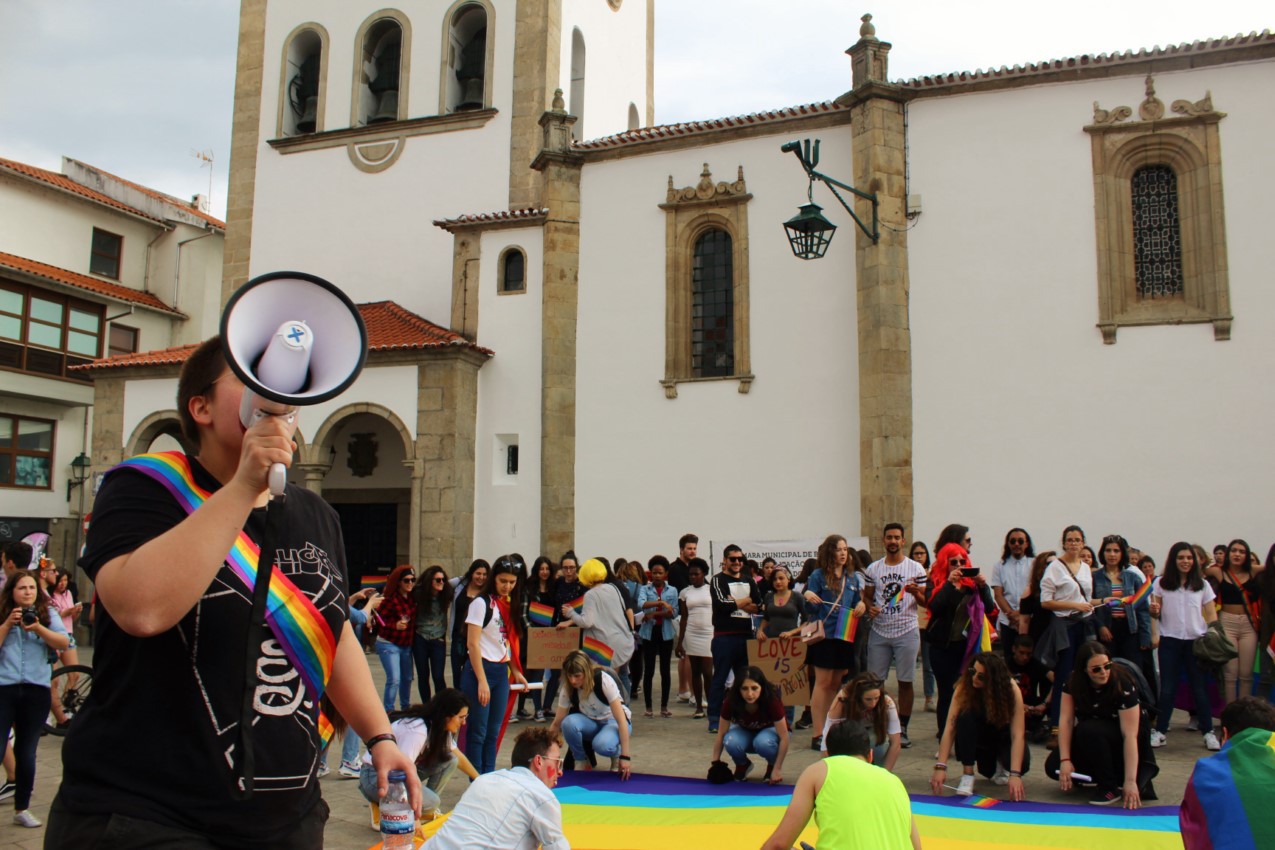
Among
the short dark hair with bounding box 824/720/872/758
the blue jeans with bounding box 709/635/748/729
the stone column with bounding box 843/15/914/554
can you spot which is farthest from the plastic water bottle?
the stone column with bounding box 843/15/914/554

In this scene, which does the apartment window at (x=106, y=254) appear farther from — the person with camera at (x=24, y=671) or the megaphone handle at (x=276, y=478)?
the megaphone handle at (x=276, y=478)

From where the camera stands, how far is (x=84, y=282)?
28672 mm

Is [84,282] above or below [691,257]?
above

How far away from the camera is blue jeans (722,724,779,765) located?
27.3 ft

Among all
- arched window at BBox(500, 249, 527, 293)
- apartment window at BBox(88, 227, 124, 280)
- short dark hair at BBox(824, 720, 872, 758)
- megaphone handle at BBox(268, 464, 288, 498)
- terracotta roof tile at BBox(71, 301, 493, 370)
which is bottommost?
short dark hair at BBox(824, 720, 872, 758)

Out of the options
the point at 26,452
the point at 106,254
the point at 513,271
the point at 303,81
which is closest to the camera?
the point at 513,271

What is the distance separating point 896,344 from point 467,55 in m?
13.6

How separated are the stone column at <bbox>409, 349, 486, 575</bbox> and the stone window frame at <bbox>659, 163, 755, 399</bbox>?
3.88 m

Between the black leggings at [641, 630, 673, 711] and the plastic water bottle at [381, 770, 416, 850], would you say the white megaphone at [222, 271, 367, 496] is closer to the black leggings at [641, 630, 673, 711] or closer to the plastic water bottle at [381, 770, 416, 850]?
the plastic water bottle at [381, 770, 416, 850]

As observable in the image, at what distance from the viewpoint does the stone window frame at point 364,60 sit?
24297 millimetres

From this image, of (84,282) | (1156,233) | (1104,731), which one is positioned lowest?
(1104,731)

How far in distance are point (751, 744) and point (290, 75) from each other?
876 inches

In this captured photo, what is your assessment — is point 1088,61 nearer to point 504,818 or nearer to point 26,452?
point 504,818

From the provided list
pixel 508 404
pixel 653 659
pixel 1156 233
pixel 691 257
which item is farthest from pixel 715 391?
pixel 1156 233
